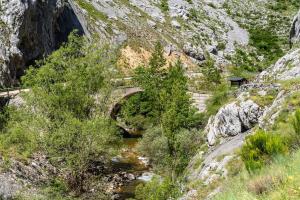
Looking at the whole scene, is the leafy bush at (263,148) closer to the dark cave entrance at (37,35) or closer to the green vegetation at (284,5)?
the dark cave entrance at (37,35)

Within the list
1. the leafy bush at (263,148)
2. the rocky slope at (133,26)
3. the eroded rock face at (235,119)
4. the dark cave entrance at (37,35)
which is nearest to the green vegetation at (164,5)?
the rocky slope at (133,26)

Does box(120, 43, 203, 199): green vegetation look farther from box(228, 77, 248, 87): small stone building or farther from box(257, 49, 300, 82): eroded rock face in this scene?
box(257, 49, 300, 82): eroded rock face

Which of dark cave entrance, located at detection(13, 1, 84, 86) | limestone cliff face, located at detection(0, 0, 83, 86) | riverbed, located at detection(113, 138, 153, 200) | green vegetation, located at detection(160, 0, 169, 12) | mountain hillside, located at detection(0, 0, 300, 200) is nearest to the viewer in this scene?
mountain hillside, located at detection(0, 0, 300, 200)

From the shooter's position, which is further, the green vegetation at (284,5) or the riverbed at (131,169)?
the green vegetation at (284,5)

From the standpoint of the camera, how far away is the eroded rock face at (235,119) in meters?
24.8

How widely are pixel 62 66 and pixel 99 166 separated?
1018 centimetres

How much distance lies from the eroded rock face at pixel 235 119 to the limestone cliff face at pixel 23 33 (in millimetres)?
35927

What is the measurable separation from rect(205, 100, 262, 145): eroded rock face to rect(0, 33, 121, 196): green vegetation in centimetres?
959

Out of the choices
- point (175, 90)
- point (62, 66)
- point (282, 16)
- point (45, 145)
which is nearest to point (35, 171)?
point (45, 145)

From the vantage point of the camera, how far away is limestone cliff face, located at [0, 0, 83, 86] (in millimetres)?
56156

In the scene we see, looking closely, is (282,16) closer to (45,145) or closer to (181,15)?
(181,15)

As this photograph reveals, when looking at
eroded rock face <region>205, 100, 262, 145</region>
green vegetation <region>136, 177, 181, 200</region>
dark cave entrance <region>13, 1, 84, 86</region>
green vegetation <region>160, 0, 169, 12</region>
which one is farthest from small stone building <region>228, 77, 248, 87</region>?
green vegetation <region>160, 0, 169, 12</region>

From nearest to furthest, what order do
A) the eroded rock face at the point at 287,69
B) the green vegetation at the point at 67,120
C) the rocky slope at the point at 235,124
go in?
the rocky slope at the point at 235,124 < the eroded rock face at the point at 287,69 < the green vegetation at the point at 67,120

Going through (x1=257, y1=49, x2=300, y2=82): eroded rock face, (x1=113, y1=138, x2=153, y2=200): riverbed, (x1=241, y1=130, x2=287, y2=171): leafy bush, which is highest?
(x1=257, y1=49, x2=300, y2=82): eroded rock face
